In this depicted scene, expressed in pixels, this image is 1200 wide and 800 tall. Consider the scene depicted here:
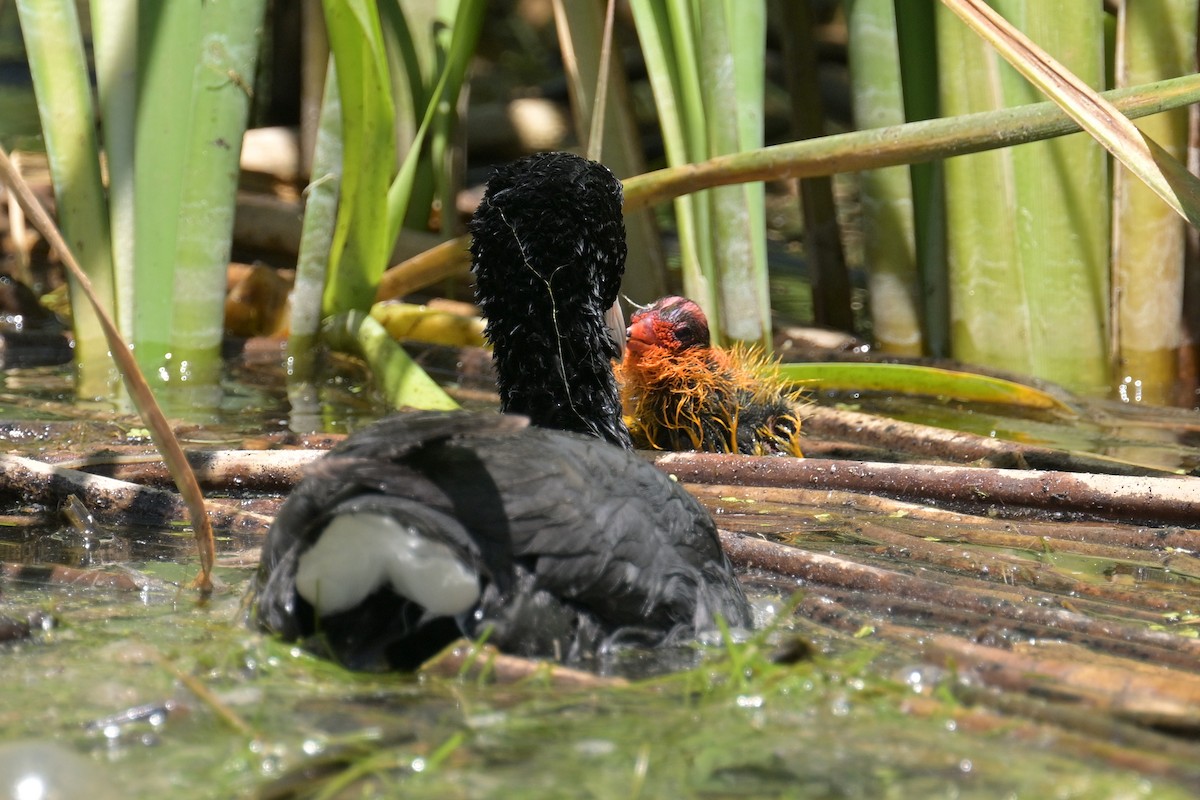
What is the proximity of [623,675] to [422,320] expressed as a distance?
3.96 metres

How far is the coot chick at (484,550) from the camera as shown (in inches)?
99.9

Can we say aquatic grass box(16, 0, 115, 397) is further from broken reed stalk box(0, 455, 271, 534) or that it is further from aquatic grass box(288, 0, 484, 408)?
broken reed stalk box(0, 455, 271, 534)

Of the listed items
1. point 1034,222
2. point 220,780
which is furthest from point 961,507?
point 220,780

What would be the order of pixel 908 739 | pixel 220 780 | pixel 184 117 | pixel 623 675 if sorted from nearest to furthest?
pixel 220 780
pixel 908 739
pixel 623 675
pixel 184 117

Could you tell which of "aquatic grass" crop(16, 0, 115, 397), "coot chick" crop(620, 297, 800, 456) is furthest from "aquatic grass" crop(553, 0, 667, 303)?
"aquatic grass" crop(16, 0, 115, 397)

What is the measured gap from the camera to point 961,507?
397cm

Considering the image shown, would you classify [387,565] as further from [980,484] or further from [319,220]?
[319,220]

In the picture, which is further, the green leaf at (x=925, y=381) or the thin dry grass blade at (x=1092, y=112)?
the green leaf at (x=925, y=381)

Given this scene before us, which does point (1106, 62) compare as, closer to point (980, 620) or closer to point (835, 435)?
point (835, 435)

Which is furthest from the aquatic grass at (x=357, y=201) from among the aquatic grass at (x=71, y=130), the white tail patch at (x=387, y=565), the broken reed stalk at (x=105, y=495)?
the white tail patch at (x=387, y=565)

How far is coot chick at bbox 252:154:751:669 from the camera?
254cm

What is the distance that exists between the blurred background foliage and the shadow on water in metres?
2.16

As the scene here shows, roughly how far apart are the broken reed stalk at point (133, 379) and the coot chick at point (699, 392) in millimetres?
2329

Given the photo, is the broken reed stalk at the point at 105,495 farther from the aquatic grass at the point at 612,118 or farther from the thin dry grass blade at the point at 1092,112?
the aquatic grass at the point at 612,118
